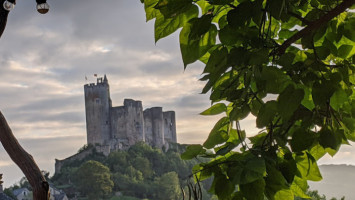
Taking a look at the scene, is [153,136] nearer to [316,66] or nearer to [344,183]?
[344,183]

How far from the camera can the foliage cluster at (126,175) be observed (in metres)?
25.0

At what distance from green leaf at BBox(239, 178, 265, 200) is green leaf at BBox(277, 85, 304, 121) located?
0.07 metres

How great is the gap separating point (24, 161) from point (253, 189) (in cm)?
112

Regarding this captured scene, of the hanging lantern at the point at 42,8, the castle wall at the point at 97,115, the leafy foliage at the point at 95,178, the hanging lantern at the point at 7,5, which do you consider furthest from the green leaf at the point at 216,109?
the castle wall at the point at 97,115

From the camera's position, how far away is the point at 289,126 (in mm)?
662

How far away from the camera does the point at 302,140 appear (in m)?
0.64

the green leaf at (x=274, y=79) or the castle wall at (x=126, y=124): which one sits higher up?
the castle wall at (x=126, y=124)

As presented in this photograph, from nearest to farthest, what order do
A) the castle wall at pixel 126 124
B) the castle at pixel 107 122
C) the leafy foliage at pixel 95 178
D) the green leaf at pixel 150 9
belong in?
the green leaf at pixel 150 9 < the leafy foliage at pixel 95 178 < the castle at pixel 107 122 < the castle wall at pixel 126 124

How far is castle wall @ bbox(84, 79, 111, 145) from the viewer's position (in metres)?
28.1

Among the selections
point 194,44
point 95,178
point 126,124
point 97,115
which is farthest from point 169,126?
point 194,44

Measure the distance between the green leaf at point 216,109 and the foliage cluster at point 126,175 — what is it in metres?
23.9

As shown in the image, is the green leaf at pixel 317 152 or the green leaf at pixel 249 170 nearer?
the green leaf at pixel 249 170

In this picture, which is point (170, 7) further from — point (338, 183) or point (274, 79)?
point (338, 183)

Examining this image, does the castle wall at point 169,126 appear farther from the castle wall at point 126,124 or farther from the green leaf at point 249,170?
the green leaf at point 249,170
